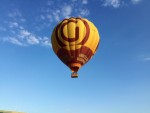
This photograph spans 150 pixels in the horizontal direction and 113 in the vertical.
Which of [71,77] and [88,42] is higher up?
[88,42]

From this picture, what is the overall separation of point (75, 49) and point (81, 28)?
3428 millimetres

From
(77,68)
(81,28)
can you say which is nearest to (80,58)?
(77,68)

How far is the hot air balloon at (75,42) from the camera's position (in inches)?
1628

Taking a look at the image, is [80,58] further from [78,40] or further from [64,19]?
[64,19]

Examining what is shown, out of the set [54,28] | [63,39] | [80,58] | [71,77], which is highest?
[54,28]

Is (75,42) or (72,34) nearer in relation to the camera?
(75,42)

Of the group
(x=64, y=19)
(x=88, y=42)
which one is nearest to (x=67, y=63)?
(x=88, y=42)

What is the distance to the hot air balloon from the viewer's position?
41.3 m

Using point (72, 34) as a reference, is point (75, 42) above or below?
below

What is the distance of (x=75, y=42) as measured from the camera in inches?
1628

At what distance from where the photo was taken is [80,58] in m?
41.6

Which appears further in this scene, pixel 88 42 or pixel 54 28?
pixel 54 28

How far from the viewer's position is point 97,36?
4403 centimetres

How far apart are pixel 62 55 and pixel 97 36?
6.60 meters
